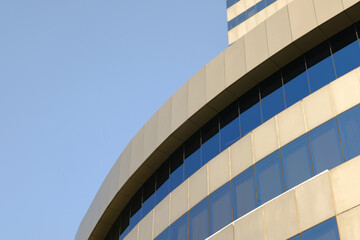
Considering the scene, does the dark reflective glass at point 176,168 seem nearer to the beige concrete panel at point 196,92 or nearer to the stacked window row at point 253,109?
the stacked window row at point 253,109

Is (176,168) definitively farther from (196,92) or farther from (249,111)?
(249,111)

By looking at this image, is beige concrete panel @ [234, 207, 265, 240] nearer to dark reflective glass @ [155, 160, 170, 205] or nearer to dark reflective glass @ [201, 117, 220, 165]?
dark reflective glass @ [201, 117, 220, 165]

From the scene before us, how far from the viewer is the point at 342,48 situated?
2144 cm

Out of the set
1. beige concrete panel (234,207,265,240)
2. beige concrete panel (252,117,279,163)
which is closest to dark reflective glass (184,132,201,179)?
beige concrete panel (252,117,279,163)

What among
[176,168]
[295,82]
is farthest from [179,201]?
[295,82]

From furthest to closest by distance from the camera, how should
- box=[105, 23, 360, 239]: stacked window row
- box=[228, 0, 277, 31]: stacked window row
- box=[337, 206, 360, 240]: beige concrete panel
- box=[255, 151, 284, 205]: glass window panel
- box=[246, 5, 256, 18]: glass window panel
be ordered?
box=[246, 5, 256, 18]: glass window panel, box=[228, 0, 277, 31]: stacked window row, box=[105, 23, 360, 239]: stacked window row, box=[255, 151, 284, 205]: glass window panel, box=[337, 206, 360, 240]: beige concrete panel

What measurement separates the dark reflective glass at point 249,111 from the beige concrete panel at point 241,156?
52 cm

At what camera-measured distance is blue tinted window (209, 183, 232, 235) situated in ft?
72.1

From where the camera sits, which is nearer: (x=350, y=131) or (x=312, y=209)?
(x=312, y=209)

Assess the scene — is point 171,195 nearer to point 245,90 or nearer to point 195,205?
point 195,205

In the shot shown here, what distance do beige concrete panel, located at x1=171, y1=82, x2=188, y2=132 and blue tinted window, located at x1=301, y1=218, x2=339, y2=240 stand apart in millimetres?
10478

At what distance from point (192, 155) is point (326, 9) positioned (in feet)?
32.0

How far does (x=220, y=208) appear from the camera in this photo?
2244 cm

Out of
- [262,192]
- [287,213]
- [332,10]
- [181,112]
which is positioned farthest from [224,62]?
[287,213]
